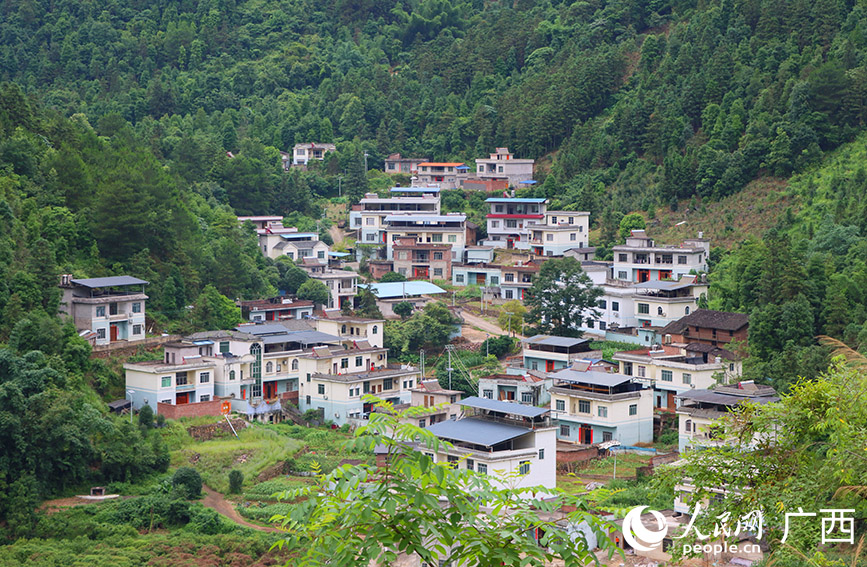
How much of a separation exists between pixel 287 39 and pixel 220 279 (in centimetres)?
3638

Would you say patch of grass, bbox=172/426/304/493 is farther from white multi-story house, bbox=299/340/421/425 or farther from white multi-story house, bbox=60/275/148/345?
white multi-story house, bbox=60/275/148/345

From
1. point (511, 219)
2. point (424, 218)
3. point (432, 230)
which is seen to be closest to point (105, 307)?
point (432, 230)

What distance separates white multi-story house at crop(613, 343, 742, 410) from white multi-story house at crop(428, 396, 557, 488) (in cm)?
574

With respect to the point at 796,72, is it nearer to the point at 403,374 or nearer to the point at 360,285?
the point at 360,285

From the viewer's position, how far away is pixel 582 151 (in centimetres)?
5034

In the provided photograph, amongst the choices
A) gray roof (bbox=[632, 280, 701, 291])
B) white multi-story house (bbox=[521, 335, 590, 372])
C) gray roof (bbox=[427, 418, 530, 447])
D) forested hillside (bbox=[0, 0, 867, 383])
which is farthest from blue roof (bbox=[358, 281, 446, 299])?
gray roof (bbox=[427, 418, 530, 447])

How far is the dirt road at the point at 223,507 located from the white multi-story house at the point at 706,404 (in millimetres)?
10166

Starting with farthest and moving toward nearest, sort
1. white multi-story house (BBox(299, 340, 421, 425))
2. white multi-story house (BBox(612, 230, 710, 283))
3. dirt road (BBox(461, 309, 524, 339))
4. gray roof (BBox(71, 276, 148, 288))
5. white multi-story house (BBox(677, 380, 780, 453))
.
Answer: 1. white multi-story house (BBox(612, 230, 710, 283))
2. dirt road (BBox(461, 309, 524, 339))
3. white multi-story house (BBox(299, 340, 421, 425))
4. gray roof (BBox(71, 276, 148, 288))
5. white multi-story house (BBox(677, 380, 780, 453))

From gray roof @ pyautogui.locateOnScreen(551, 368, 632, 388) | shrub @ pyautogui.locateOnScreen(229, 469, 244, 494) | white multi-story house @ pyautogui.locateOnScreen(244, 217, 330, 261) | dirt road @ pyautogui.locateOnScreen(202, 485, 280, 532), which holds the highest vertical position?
white multi-story house @ pyautogui.locateOnScreen(244, 217, 330, 261)

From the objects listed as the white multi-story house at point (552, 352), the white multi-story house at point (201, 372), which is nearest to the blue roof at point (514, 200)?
the white multi-story house at point (552, 352)

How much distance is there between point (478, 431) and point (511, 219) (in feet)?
75.5

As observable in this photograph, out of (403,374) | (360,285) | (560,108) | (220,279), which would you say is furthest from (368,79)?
(403,374)

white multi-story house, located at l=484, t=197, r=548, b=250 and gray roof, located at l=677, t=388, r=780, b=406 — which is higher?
white multi-story house, located at l=484, t=197, r=548, b=250

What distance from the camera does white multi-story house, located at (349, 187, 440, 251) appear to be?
48.7 m
